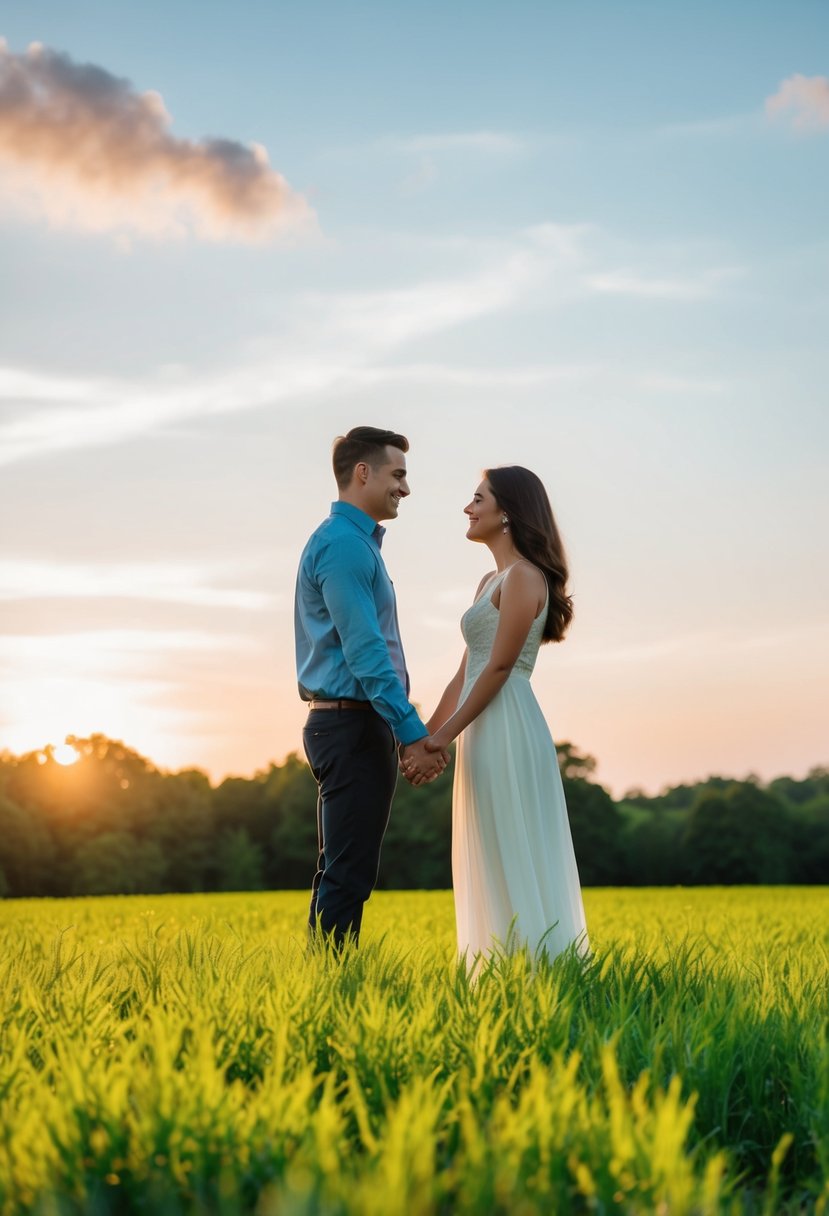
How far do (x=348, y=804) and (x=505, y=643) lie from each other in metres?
1.28

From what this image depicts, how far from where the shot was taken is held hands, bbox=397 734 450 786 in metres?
6.68

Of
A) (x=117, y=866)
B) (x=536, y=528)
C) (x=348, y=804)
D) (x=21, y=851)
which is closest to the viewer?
(x=348, y=804)

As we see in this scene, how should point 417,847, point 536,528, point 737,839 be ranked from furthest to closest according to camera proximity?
point 737,839 < point 417,847 < point 536,528

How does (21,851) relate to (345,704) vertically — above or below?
below

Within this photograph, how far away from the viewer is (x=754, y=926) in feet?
41.2

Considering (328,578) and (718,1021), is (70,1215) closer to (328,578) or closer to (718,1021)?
(718,1021)

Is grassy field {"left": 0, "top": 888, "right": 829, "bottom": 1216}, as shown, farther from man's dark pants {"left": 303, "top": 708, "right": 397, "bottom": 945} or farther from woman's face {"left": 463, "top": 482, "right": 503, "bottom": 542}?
woman's face {"left": 463, "top": 482, "right": 503, "bottom": 542}

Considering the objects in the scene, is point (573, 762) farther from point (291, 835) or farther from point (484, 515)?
point (484, 515)

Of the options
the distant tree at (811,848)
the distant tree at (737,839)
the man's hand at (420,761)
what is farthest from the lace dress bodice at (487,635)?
the distant tree at (811,848)

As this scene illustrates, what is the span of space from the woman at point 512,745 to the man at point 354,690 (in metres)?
0.32

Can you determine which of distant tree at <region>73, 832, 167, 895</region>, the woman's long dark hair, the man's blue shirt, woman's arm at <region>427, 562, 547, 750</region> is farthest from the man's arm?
distant tree at <region>73, 832, 167, 895</region>

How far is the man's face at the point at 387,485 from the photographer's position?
6.88 metres

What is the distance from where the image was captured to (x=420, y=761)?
6.68 meters

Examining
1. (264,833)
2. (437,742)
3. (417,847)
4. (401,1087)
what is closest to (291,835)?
(264,833)
